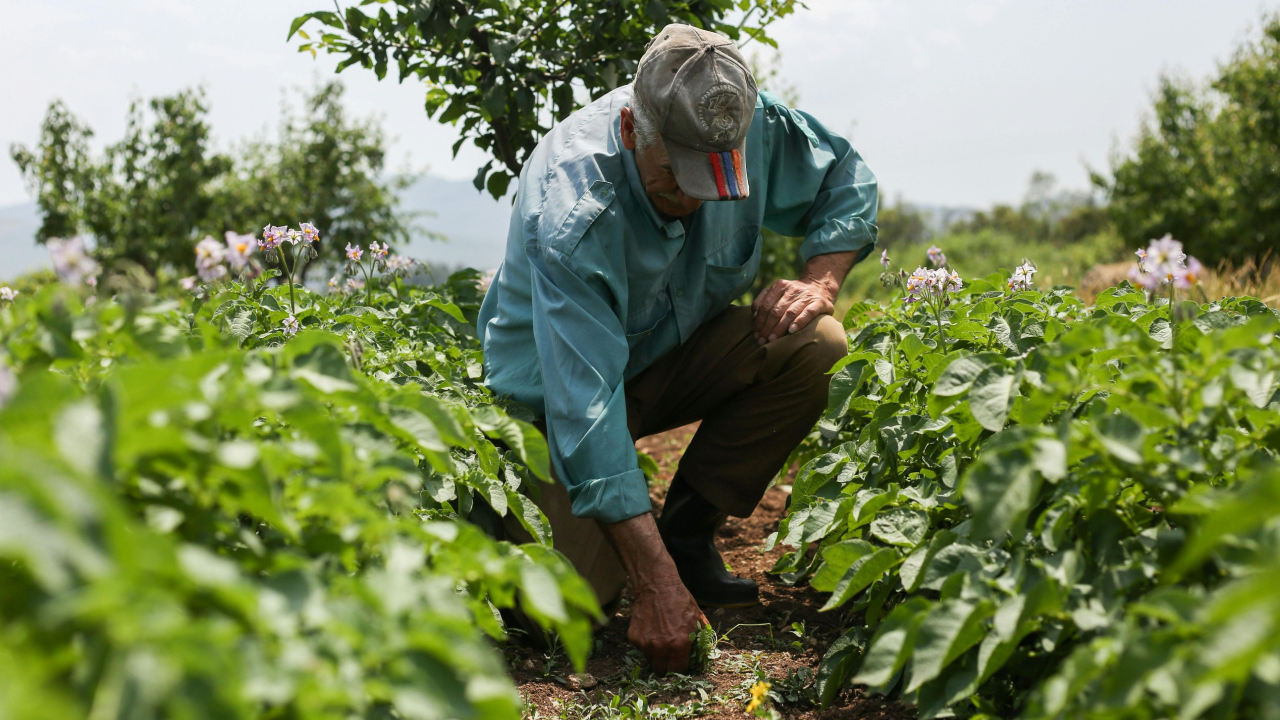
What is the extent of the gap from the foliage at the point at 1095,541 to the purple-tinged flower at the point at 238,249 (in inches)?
42.7

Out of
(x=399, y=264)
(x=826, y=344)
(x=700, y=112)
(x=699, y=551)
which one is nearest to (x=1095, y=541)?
(x=700, y=112)

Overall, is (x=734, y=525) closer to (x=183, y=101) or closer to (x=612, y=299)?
(x=612, y=299)

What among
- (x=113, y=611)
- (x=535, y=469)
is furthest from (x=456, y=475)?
(x=113, y=611)

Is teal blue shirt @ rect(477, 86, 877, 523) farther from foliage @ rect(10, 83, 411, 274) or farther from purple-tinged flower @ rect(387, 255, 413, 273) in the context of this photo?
foliage @ rect(10, 83, 411, 274)

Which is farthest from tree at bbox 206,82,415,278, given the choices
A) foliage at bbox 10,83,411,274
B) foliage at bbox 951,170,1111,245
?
foliage at bbox 951,170,1111,245

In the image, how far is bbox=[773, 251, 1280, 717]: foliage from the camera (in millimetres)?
937

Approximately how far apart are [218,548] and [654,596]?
3.71 ft

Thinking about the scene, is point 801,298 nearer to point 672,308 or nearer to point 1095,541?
point 672,308

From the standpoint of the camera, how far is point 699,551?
2.66 m

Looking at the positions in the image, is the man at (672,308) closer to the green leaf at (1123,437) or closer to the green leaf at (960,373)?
the green leaf at (960,373)

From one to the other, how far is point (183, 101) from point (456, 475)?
55.0ft

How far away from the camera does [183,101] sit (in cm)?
1606

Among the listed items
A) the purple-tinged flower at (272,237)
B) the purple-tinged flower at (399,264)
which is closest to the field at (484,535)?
the purple-tinged flower at (272,237)

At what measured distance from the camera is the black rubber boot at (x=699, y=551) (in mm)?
2564
